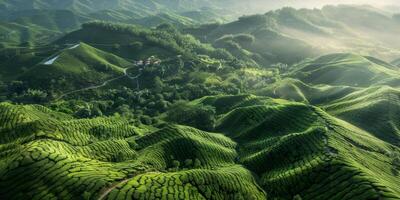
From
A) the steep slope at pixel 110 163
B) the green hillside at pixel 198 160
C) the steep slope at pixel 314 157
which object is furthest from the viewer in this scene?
the steep slope at pixel 314 157

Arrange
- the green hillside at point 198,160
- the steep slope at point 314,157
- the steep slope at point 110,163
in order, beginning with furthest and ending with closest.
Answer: the steep slope at point 314,157 → the green hillside at point 198,160 → the steep slope at point 110,163

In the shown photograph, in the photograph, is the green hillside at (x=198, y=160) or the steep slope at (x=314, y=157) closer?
the green hillside at (x=198, y=160)

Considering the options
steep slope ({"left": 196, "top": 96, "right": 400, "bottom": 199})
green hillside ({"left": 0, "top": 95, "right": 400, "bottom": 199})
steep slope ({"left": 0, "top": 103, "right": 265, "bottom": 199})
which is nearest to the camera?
steep slope ({"left": 0, "top": 103, "right": 265, "bottom": 199})

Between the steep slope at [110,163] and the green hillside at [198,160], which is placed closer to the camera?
the steep slope at [110,163]

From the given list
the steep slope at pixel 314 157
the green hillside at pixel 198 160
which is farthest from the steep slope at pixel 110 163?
the steep slope at pixel 314 157

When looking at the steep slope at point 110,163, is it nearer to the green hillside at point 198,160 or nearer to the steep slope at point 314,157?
the green hillside at point 198,160

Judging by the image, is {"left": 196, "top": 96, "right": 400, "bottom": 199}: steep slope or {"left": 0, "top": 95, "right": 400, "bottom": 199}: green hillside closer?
{"left": 0, "top": 95, "right": 400, "bottom": 199}: green hillside

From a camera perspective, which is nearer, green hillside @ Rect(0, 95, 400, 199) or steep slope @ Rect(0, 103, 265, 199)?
steep slope @ Rect(0, 103, 265, 199)

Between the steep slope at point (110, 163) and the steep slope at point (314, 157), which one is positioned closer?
the steep slope at point (110, 163)

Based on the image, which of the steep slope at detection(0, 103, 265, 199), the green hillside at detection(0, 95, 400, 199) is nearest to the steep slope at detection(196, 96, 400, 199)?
the green hillside at detection(0, 95, 400, 199)

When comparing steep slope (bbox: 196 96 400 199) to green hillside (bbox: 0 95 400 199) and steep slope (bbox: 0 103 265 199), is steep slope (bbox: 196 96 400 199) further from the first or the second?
steep slope (bbox: 0 103 265 199)

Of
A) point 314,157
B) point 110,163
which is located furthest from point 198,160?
point 314,157

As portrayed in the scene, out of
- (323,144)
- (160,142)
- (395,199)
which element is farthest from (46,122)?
(395,199)

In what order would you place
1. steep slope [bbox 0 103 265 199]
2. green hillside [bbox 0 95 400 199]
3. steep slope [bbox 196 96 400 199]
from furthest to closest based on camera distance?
steep slope [bbox 196 96 400 199], green hillside [bbox 0 95 400 199], steep slope [bbox 0 103 265 199]
